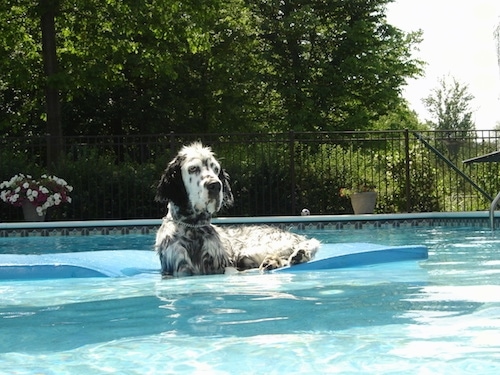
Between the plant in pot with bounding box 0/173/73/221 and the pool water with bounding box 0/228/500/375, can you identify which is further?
the plant in pot with bounding box 0/173/73/221

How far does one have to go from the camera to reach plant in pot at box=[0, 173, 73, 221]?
15.8 meters

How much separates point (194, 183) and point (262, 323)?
2.24 m

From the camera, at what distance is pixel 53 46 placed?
20.0 metres

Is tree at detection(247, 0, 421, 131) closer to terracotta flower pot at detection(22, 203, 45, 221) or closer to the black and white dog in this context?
terracotta flower pot at detection(22, 203, 45, 221)

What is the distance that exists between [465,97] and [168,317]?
5795 cm

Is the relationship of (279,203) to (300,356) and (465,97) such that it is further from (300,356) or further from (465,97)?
(465,97)

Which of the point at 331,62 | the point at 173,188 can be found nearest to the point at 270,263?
the point at 173,188

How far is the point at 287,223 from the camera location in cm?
1505

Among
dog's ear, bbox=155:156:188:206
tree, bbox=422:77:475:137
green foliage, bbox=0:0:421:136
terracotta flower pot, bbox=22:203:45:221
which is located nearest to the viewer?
dog's ear, bbox=155:156:188:206

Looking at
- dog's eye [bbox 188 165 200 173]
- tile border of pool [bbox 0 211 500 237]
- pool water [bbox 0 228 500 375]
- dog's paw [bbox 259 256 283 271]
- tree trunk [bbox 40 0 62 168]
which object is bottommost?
pool water [bbox 0 228 500 375]

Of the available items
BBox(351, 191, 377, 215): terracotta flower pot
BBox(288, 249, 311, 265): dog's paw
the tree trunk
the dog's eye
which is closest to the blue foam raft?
BBox(288, 249, 311, 265): dog's paw

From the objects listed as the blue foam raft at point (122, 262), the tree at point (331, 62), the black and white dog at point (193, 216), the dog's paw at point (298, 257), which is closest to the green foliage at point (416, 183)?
the tree at point (331, 62)

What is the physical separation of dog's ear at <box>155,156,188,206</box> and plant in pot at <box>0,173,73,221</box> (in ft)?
31.7

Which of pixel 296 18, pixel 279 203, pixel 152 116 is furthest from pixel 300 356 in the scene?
pixel 296 18
